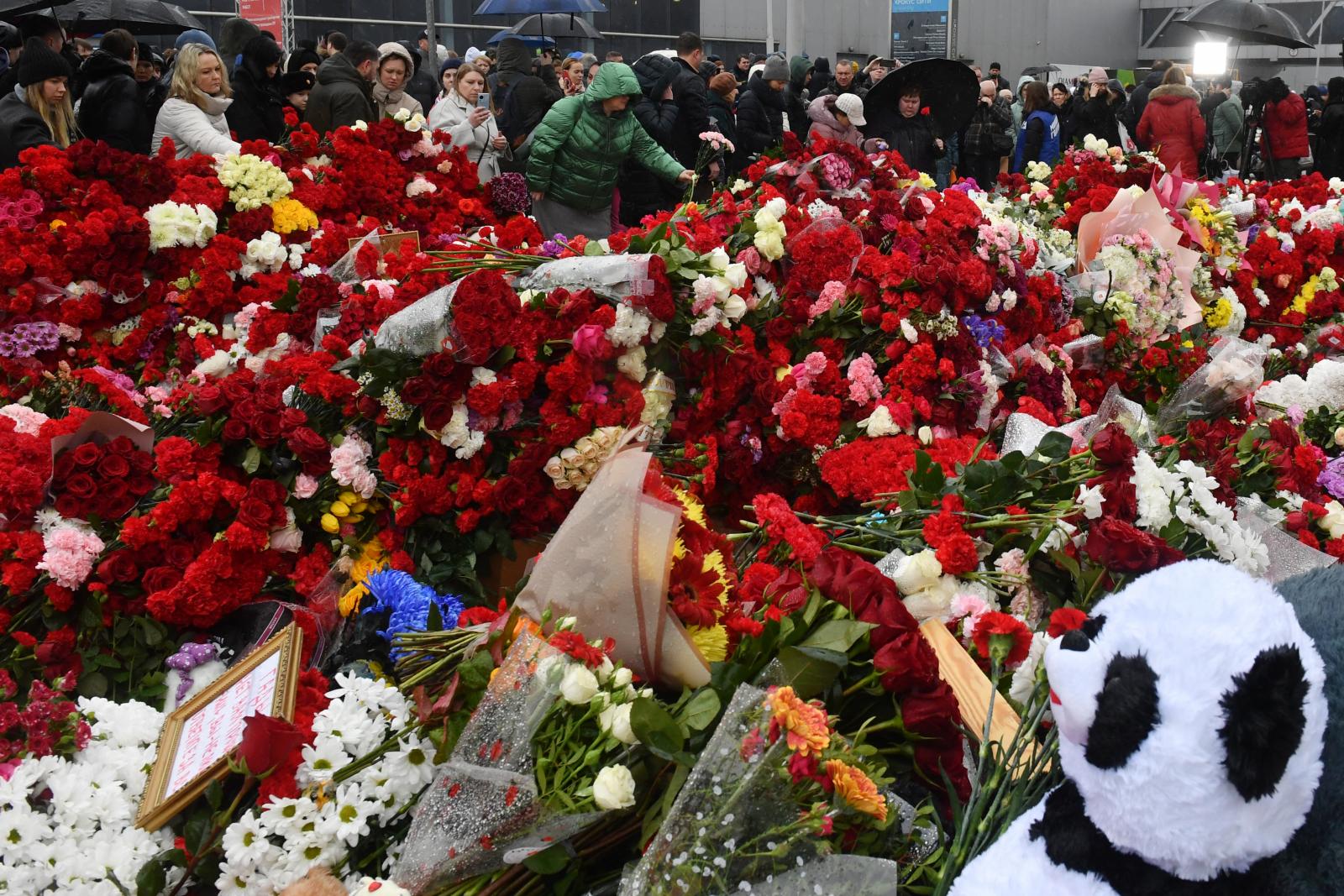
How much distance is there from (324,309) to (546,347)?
953mm

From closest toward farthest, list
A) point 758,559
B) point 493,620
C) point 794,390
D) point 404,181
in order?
point 493,620
point 758,559
point 794,390
point 404,181

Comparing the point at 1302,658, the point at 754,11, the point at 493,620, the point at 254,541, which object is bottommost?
the point at 254,541

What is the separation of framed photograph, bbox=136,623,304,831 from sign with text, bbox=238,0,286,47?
29.9 feet

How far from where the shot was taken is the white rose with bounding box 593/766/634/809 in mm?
1289

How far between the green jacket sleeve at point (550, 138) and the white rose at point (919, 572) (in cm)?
412

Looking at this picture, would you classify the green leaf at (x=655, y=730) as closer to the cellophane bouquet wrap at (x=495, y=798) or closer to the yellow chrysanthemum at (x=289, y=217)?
the cellophane bouquet wrap at (x=495, y=798)

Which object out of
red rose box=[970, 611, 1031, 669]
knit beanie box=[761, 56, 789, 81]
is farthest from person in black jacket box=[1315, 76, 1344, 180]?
red rose box=[970, 611, 1031, 669]

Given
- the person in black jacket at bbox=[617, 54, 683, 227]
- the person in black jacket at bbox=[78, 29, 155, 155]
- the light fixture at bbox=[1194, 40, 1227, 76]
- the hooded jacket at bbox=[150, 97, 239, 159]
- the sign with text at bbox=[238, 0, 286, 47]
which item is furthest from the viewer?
the light fixture at bbox=[1194, 40, 1227, 76]

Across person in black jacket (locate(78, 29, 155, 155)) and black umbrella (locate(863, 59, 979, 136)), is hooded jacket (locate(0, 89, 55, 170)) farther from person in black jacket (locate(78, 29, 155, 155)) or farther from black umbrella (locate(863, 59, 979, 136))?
black umbrella (locate(863, 59, 979, 136))

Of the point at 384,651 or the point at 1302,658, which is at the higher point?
the point at 1302,658

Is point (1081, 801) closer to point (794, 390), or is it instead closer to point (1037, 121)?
point (794, 390)

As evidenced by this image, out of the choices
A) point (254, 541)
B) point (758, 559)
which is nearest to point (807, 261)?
point (758, 559)

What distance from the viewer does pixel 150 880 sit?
147 centimetres

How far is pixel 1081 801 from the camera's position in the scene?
117 cm
